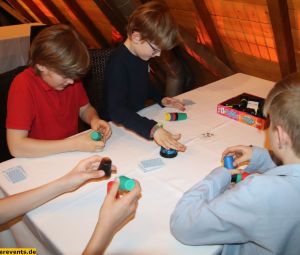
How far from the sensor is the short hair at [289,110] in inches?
31.9

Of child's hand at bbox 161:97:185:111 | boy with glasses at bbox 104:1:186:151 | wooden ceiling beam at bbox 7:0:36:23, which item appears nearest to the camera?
boy with glasses at bbox 104:1:186:151

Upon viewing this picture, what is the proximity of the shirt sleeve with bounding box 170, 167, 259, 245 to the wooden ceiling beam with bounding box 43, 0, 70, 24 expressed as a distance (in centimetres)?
432

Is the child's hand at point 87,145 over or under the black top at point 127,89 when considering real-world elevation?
under

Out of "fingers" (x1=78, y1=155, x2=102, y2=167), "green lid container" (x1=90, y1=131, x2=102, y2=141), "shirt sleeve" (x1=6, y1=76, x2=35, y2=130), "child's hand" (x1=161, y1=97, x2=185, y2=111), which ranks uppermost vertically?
"shirt sleeve" (x1=6, y1=76, x2=35, y2=130)

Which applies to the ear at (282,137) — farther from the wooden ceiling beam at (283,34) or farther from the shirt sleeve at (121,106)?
the wooden ceiling beam at (283,34)

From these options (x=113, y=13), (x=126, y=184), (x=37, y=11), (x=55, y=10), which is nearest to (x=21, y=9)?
(x=37, y=11)

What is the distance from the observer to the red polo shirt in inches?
51.1

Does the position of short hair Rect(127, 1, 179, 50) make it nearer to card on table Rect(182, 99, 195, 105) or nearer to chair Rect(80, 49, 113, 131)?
card on table Rect(182, 99, 195, 105)

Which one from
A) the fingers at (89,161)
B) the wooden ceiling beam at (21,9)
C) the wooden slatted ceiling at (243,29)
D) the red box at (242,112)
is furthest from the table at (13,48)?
the fingers at (89,161)

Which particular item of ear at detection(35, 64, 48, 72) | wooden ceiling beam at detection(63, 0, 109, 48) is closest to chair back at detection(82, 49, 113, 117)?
ear at detection(35, 64, 48, 72)

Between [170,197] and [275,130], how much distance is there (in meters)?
0.40

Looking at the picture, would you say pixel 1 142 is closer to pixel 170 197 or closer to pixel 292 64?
pixel 170 197

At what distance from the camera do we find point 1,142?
4.97 feet

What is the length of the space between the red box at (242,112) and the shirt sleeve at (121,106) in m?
0.45
